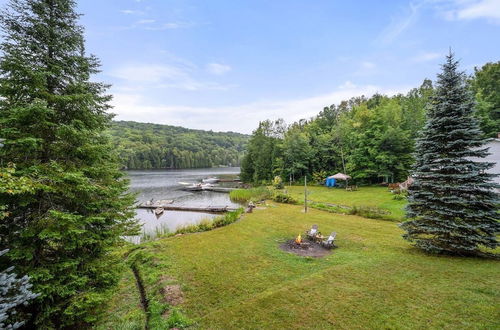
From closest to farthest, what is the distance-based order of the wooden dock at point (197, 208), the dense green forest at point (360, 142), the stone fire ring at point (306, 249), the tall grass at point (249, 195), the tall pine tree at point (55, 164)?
the tall pine tree at point (55, 164)
the stone fire ring at point (306, 249)
the wooden dock at point (197, 208)
the tall grass at point (249, 195)
the dense green forest at point (360, 142)

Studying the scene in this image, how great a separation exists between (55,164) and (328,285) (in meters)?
7.10

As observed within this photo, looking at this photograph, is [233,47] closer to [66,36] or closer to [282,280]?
[66,36]

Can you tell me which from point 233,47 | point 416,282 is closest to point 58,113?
point 416,282

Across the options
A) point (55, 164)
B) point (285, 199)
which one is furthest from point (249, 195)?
point (55, 164)

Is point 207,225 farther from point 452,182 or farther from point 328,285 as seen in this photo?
point 452,182

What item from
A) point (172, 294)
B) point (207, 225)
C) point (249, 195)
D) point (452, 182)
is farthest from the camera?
point (249, 195)

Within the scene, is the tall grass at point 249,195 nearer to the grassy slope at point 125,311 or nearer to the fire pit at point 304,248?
the fire pit at point 304,248

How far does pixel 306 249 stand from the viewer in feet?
30.0

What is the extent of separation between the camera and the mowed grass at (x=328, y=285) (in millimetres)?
4625

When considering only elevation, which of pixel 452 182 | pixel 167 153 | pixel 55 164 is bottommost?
pixel 452 182

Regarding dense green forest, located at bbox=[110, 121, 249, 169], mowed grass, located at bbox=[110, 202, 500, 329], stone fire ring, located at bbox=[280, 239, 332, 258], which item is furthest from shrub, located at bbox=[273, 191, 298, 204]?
dense green forest, located at bbox=[110, 121, 249, 169]

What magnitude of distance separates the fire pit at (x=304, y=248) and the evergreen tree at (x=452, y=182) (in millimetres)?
3426

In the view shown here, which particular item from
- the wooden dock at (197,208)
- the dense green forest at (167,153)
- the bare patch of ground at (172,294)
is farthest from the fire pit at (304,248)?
the dense green forest at (167,153)

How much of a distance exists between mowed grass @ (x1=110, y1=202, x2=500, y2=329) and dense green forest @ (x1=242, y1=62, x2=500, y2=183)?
18.2 m
